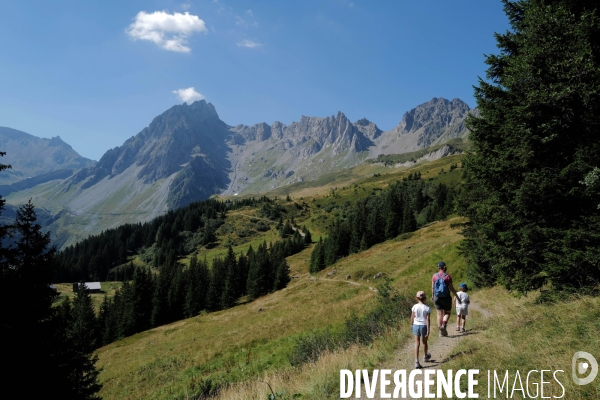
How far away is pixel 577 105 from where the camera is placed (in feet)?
35.6

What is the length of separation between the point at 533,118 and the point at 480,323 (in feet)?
27.2

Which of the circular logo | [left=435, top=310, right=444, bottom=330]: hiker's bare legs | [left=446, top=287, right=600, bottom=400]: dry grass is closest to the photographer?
the circular logo

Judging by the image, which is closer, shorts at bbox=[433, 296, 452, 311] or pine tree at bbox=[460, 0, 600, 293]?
pine tree at bbox=[460, 0, 600, 293]

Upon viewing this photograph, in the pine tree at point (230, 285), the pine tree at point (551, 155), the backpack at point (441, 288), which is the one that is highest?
the pine tree at point (551, 155)

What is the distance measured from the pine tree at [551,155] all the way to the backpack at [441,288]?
7.63 ft

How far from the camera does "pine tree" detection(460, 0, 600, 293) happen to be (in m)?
10.4

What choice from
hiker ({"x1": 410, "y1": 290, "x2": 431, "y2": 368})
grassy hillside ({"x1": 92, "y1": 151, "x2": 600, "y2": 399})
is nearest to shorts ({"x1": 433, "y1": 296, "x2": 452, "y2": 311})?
grassy hillside ({"x1": 92, "y1": 151, "x2": 600, "y2": 399})

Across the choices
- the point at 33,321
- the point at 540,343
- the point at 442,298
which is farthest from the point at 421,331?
the point at 33,321

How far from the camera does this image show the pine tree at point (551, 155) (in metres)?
10.4

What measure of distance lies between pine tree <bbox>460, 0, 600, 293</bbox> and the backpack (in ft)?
7.63

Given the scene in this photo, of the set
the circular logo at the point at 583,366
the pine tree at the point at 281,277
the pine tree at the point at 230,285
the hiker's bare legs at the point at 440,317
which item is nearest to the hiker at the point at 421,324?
the hiker's bare legs at the point at 440,317

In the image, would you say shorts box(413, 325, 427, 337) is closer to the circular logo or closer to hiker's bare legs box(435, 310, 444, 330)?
hiker's bare legs box(435, 310, 444, 330)

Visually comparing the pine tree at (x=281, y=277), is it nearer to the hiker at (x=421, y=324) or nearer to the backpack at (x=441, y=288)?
the backpack at (x=441, y=288)

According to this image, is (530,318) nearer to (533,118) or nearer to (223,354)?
(533,118)
